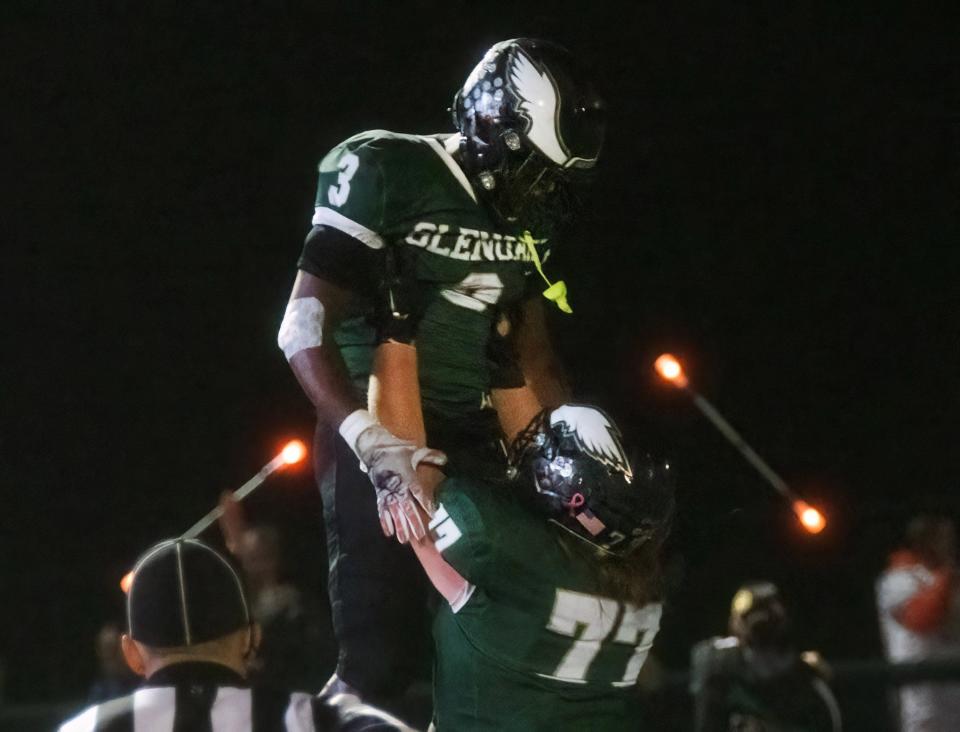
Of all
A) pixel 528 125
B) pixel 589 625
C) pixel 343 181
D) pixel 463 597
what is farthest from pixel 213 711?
pixel 528 125

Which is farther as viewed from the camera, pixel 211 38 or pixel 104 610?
pixel 211 38

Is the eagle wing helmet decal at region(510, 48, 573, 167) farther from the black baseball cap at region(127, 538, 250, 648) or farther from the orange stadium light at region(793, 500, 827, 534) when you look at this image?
the orange stadium light at region(793, 500, 827, 534)

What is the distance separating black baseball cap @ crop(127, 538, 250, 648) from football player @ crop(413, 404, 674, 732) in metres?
0.50

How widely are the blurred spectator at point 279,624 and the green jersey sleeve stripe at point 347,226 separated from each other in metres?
2.58

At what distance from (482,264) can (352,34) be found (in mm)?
6932

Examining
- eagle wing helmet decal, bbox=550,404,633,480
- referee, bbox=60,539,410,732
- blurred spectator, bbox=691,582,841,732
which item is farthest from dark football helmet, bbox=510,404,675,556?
blurred spectator, bbox=691,582,841,732

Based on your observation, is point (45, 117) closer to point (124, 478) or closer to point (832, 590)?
point (124, 478)

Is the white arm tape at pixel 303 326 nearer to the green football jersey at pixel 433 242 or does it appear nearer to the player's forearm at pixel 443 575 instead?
the green football jersey at pixel 433 242

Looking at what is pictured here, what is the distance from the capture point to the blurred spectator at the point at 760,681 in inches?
229

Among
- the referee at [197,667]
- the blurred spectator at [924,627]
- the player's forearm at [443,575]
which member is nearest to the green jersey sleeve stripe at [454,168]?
the player's forearm at [443,575]

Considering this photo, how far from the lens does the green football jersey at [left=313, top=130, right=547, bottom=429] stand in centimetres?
329

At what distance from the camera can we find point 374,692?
10.3ft

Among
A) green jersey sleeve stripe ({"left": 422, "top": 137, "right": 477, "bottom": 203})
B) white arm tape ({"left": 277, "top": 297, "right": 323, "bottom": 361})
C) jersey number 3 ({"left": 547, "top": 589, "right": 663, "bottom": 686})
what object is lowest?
jersey number 3 ({"left": 547, "top": 589, "right": 663, "bottom": 686})

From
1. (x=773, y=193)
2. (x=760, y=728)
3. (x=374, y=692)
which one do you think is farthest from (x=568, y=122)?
(x=773, y=193)
